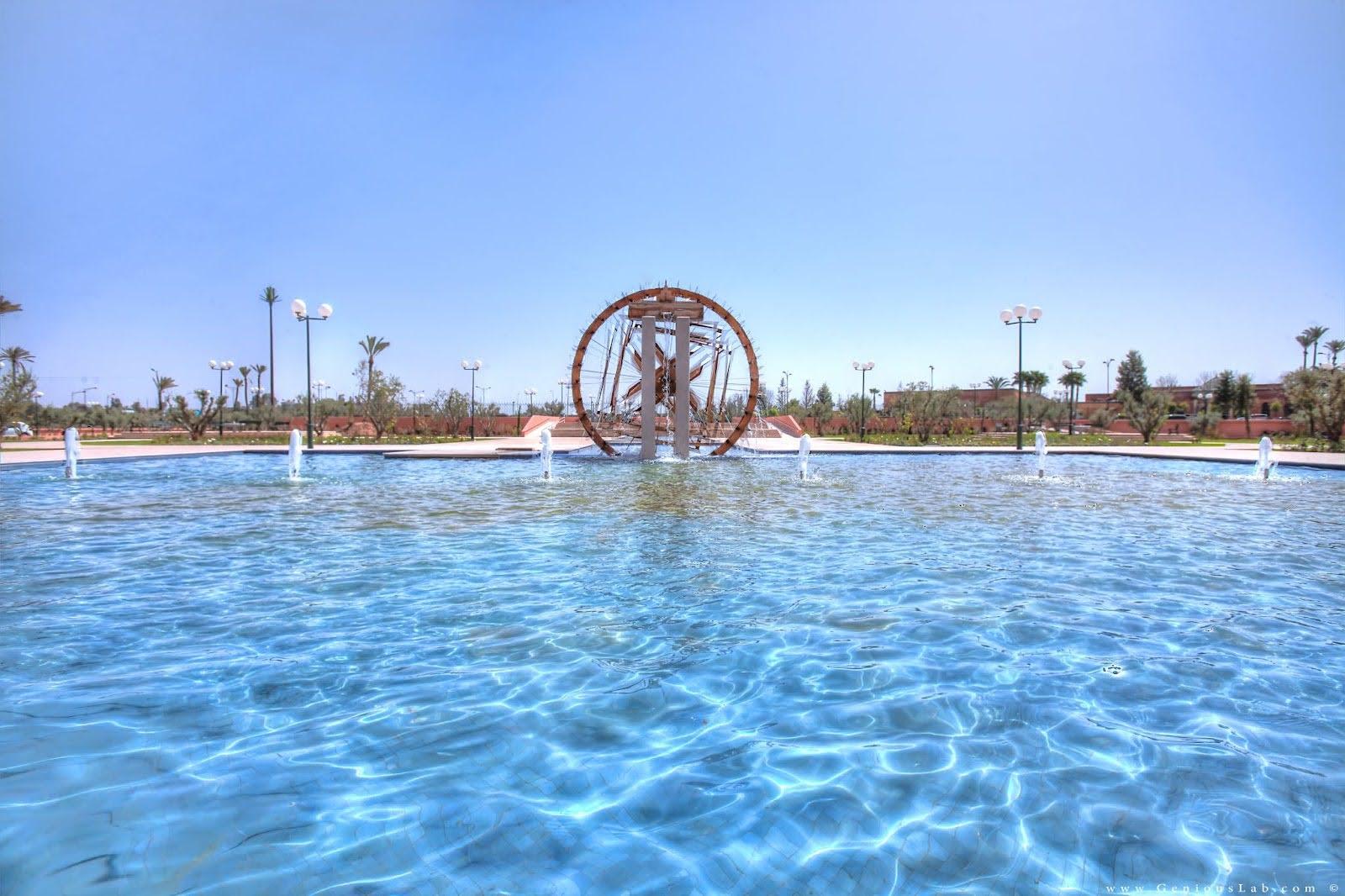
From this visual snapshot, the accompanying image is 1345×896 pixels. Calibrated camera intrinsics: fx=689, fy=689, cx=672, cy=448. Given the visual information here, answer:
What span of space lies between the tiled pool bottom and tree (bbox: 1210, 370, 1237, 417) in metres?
52.8

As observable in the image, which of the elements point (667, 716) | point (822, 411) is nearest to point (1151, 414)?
point (822, 411)

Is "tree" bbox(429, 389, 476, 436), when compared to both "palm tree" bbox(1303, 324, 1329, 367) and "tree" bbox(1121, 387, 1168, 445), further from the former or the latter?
"palm tree" bbox(1303, 324, 1329, 367)

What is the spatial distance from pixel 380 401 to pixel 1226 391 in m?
56.0

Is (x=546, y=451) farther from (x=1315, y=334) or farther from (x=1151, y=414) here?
(x=1315, y=334)

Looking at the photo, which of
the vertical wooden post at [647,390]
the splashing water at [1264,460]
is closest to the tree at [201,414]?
the vertical wooden post at [647,390]

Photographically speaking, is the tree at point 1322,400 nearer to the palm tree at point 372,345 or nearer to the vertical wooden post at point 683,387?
the vertical wooden post at point 683,387

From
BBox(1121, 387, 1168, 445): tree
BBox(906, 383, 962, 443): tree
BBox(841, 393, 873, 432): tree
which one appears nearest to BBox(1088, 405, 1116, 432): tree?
BBox(906, 383, 962, 443): tree

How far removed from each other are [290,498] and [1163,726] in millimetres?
11574

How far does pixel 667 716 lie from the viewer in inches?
129

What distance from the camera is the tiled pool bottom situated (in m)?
2.23

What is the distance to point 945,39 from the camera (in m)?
14.4

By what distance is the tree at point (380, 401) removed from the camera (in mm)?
32562

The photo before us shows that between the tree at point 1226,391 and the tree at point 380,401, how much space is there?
54.8 meters

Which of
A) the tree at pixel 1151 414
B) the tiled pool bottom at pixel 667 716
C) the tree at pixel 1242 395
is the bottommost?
the tiled pool bottom at pixel 667 716
